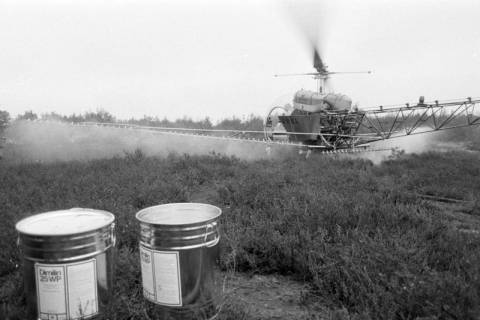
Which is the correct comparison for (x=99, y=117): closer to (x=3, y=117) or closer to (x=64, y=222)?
(x=3, y=117)

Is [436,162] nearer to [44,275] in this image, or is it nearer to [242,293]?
[242,293]

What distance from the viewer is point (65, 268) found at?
220 cm

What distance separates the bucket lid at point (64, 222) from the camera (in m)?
2.27

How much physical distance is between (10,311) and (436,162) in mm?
10477

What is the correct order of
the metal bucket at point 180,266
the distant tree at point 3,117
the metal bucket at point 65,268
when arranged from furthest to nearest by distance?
the distant tree at point 3,117
the metal bucket at point 180,266
the metal bucket at point 65,268

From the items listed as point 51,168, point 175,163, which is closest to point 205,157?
point 175,163

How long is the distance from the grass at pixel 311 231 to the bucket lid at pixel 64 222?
64cm

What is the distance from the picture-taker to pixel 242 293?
3.23m

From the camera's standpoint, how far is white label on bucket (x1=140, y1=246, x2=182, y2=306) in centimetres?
238

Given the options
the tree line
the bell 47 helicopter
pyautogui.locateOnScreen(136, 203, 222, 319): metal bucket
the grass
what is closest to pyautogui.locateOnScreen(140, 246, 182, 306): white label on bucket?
pyautogui.locateOnScreen(136, 203, 222, 319): metal bucket

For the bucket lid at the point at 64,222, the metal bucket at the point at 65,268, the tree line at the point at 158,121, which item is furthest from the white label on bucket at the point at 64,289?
the tree line at the point at 158,121

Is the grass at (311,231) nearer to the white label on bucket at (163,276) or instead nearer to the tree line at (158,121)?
the white label on bucket at (163,276)

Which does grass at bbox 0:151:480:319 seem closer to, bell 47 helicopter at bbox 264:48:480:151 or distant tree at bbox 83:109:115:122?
bell 47 helicopter at bbox 264:48:480:151

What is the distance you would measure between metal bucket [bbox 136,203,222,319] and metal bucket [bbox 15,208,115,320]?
0.27 m
